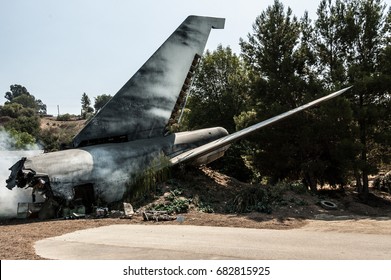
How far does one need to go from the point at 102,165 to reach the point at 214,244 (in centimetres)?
849

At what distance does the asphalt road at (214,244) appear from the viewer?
7613 mm

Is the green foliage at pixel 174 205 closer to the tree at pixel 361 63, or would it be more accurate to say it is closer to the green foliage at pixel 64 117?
the tree at pixel 361 63

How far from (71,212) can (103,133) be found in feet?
14.7

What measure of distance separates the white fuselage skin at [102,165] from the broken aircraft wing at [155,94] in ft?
2.42

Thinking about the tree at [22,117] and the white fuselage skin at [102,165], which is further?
the tree at [22,117]

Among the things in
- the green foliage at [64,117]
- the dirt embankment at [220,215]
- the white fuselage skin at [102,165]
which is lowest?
the dirt embankment at [220,215]

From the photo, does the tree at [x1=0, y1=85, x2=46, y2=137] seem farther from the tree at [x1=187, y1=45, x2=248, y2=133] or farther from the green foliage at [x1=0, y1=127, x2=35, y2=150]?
the tree at [x1=187, y1=45, x2=248, y2=133]

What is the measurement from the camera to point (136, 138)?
754 inches

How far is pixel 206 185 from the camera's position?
1923 cm

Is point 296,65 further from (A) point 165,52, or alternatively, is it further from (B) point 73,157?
(B) point 73,157

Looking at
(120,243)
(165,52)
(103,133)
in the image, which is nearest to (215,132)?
(165,52)

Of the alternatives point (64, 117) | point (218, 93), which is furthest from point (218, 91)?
point (64, 117)

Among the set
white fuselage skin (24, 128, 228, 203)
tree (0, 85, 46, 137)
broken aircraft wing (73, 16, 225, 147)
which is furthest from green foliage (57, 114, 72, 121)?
white fuselage skin (24, 128, 228, 203)

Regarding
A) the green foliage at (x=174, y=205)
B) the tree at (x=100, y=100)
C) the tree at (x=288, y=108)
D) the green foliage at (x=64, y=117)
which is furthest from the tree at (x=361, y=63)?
the tree at (x=100, y=100)
